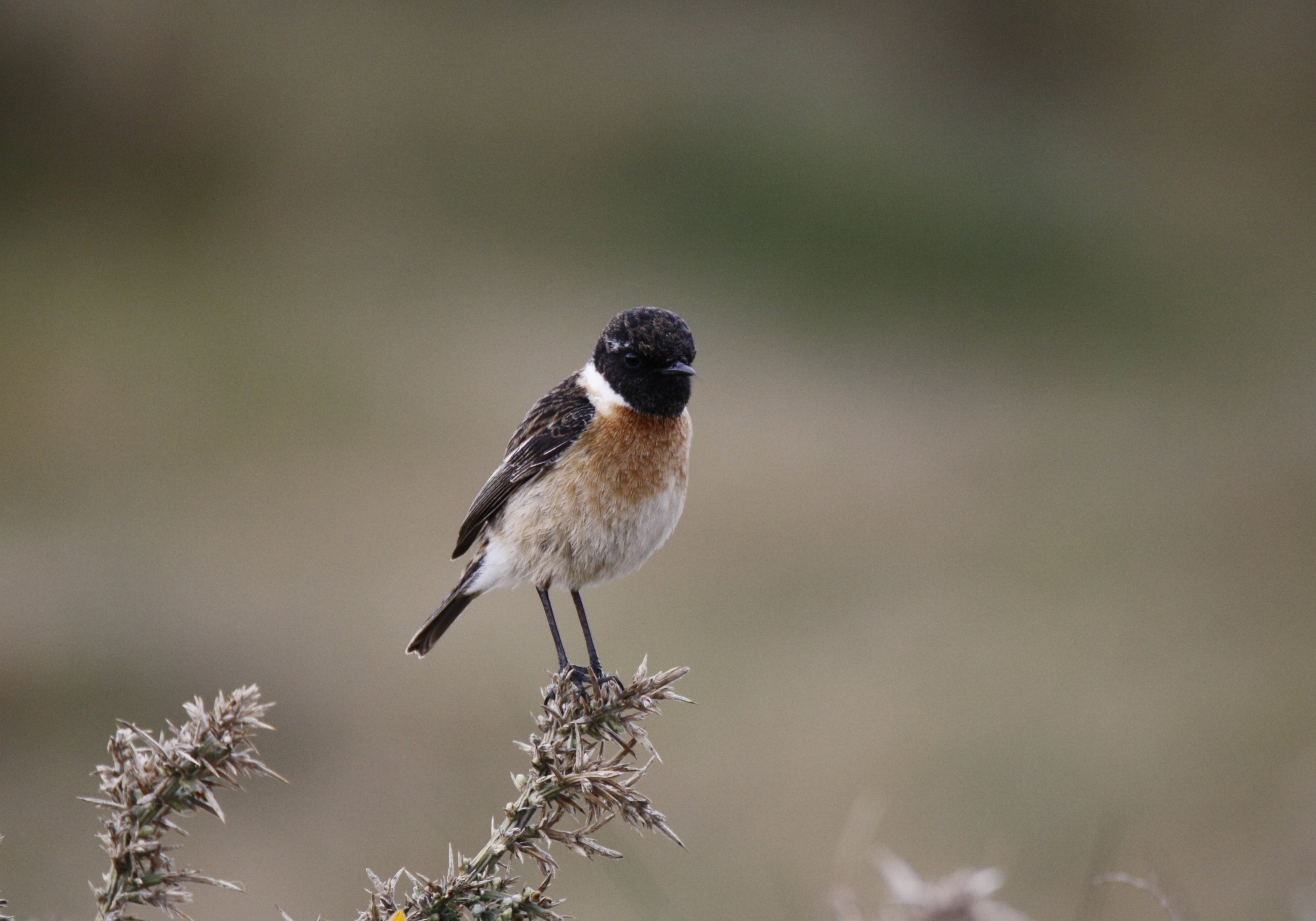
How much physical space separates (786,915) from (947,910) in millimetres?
1707

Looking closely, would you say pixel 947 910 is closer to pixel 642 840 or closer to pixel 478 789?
pixel 642 840

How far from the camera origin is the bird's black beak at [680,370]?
4414 mm

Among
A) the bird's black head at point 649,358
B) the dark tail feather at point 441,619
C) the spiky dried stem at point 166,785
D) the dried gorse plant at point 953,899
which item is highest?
the bird's black head at point 649,358

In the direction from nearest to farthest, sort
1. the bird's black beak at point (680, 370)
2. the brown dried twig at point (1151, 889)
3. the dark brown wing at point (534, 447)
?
the brown dried twig at point (1151, 889) → the bird's black beak at point (680, 370) → the dark brown wing at point (534, 447)

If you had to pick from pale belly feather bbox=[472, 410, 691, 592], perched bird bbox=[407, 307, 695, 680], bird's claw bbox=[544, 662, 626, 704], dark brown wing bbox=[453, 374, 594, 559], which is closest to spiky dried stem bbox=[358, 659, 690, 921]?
bird's claw bbox=[544, 662, 626, 704]

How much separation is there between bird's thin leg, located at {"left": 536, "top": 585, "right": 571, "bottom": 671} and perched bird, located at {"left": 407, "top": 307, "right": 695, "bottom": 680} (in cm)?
1

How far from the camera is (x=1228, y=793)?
10.6m

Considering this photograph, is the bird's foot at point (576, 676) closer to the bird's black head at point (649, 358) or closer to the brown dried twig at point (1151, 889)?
the bird's black head at point (649, 358)

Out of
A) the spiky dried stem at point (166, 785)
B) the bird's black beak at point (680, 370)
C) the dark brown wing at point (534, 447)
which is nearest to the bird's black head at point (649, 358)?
the bird's black beak at point (680, 370)

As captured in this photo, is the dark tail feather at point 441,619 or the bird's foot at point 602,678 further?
the dark tail feather at point 441,619

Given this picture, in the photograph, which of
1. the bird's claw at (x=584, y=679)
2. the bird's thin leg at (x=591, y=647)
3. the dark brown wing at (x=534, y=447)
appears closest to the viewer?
the bird's claw at (x=584, y=679)

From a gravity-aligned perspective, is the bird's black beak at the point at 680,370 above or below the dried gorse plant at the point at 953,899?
above

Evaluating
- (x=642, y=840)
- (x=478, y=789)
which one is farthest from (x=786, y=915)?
(x=478, y=789)

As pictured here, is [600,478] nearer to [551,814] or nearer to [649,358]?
[649,358]
